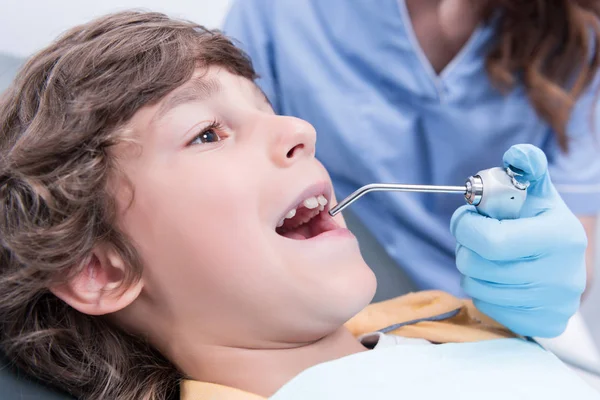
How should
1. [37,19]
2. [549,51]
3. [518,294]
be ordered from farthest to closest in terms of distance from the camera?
[549,51], [37,19], [518,294]

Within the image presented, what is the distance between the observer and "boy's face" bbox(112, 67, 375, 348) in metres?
0.72

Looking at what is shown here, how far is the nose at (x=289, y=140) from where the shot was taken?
75 centimetres

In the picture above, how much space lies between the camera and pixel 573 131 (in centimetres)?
130

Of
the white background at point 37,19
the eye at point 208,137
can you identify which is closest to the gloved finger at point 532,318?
the eye at point 208,137

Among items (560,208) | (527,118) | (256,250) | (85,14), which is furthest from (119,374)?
(527,118)

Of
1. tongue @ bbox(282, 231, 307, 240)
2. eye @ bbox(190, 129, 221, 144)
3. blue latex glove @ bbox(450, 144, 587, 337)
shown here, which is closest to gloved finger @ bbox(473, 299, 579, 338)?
blue latex glove @ bbox(450, 144, 587, 337)

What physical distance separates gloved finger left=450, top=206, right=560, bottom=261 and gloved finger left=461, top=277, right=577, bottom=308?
0.05m

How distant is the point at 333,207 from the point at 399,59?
0.56 m

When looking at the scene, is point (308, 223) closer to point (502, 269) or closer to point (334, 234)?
point (334, 234)

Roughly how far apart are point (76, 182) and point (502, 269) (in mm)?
556

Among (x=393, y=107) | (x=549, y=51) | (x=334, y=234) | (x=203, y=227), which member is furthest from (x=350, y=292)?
(x=549, y=51)

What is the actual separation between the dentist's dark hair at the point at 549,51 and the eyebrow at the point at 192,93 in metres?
0.71

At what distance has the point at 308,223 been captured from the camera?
0.87 m

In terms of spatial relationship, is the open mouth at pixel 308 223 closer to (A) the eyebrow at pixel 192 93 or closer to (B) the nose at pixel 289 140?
(B) the nose at pixel 289 140
